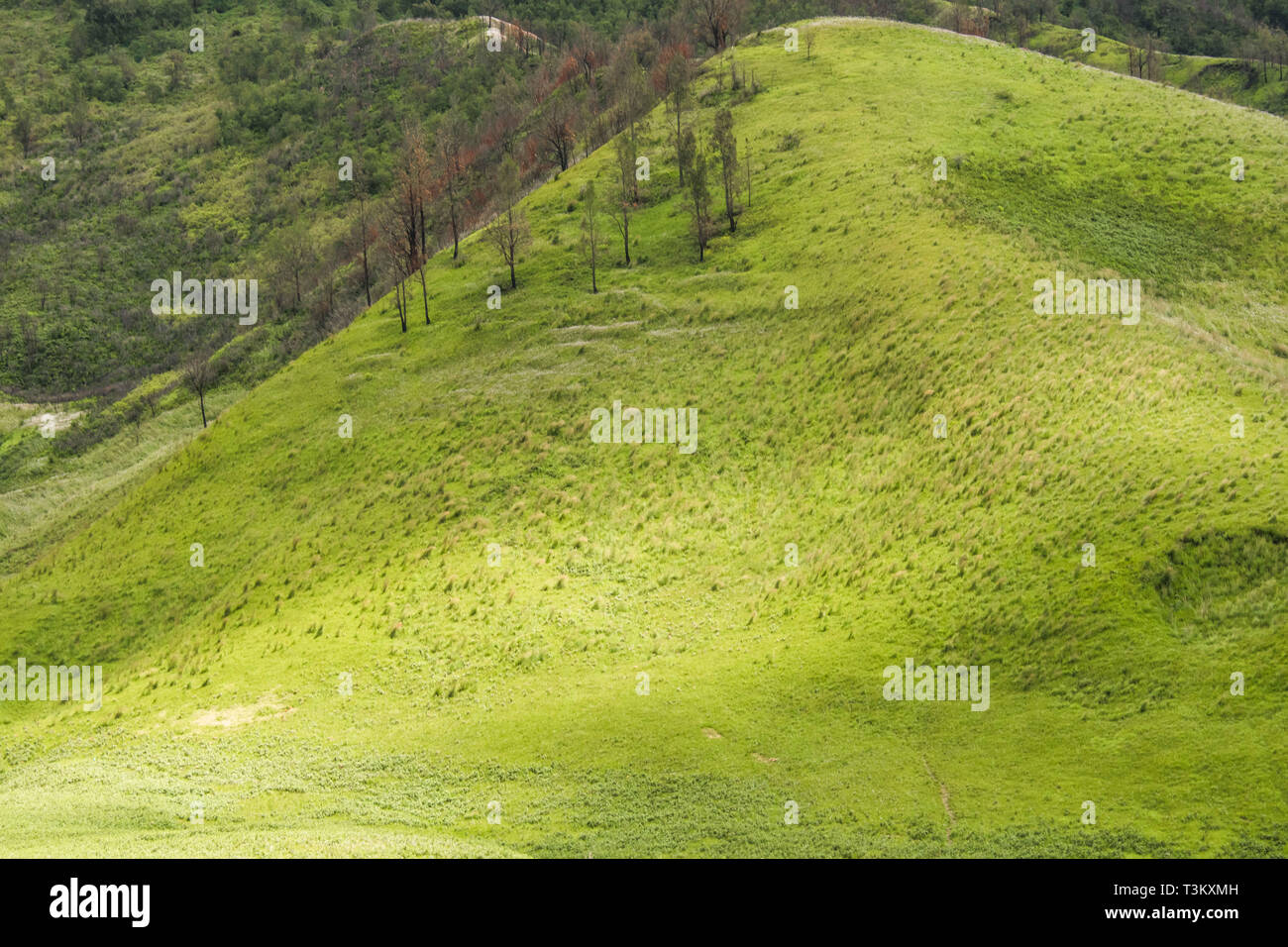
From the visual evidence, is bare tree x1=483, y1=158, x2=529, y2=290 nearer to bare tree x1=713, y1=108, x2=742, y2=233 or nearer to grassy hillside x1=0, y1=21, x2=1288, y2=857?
grassy hillside x1=0, y1=21, x2=1288, y2=857

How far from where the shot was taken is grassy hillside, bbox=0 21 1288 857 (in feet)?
97.7

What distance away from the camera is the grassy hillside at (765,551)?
97.7 ft

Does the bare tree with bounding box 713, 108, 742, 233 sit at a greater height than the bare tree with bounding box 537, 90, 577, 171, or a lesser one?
lesser

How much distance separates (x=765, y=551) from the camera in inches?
1833

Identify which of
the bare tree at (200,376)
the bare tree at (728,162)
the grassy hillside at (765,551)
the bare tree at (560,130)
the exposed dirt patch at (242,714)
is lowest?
the exposed dirt patch at (242,714)

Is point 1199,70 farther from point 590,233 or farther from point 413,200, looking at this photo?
point 413,200

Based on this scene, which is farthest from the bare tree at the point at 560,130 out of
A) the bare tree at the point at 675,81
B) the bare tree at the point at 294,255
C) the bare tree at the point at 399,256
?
the bare tree at the point at 294,255

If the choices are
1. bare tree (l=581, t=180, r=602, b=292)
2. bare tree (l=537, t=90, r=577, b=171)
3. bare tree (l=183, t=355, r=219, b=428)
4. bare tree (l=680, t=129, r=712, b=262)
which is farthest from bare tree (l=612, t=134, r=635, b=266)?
bare tree (l=183, t=355, r=219, b=428)

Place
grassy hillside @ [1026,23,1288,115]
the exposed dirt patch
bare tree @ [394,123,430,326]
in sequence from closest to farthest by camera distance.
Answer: the exposed dirt patch
bare tree @ [394,123,430,326]
grassy hillside @ [1026,23,1288,115]

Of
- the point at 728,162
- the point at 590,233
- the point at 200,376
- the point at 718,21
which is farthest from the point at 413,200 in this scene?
the point at 718,21

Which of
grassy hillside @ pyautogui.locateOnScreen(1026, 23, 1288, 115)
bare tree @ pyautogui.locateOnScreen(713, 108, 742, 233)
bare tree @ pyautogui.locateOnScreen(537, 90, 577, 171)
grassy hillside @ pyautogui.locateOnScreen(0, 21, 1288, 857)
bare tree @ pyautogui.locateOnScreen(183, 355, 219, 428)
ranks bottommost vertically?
grassy hillside @ pyautogui.locateOnScreen(0, 21, 1288, 857)

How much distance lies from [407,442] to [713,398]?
65.4ft

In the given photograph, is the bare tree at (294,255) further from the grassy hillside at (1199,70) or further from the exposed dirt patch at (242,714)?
the grassy hillside at (1199,70)

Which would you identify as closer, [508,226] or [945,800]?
[945,800]
